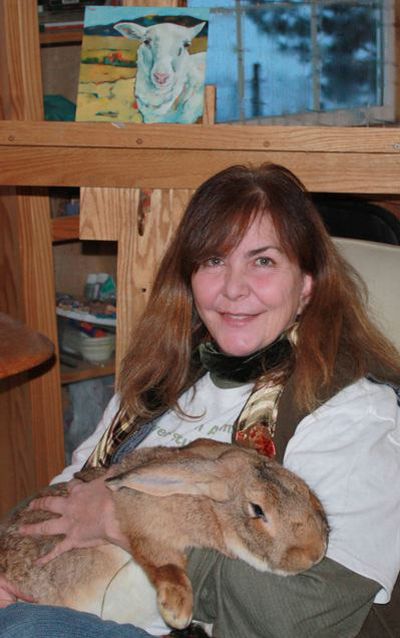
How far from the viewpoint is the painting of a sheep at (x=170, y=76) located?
2758 millimetres

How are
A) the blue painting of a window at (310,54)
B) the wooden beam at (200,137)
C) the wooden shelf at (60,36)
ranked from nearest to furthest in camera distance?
the wooden beam at (200,137), the blue painting of a window at (310,54), the wooden shelf at (60,36)

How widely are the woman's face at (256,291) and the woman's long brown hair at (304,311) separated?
0.07ft

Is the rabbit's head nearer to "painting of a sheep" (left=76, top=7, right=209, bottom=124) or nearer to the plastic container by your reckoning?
"painting of a sheep" (left=76, top=7, right=209, bottom=124)

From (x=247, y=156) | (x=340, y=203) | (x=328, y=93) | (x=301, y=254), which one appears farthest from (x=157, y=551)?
(x=340, y=203)

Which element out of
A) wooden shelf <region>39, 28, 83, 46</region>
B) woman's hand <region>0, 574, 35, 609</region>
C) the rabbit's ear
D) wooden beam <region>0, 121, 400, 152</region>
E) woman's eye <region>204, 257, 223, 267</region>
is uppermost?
wooden shelf <region>39, 28, 83, 46</region>

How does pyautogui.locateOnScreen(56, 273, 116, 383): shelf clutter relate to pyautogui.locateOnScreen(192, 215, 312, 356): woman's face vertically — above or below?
below

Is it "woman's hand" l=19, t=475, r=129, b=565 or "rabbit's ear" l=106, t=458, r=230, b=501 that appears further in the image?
"woman's hand" l=19, t=475, r=129, b=565

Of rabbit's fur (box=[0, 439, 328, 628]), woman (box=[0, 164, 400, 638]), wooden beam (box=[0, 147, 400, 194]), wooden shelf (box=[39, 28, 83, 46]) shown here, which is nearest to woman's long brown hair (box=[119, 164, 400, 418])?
woman (box=[0, 164, 400, 638])

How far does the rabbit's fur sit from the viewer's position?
181 cm

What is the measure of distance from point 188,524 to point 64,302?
1939 millimetres

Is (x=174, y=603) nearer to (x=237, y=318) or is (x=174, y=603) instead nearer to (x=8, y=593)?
(x=8, y=593)

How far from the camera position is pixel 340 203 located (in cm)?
326

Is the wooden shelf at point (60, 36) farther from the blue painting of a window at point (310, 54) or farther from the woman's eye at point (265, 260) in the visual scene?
the woman's eye at point (265, 260)

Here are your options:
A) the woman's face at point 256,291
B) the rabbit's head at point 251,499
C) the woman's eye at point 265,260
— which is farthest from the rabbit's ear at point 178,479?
the woman's eye at point 265,260
